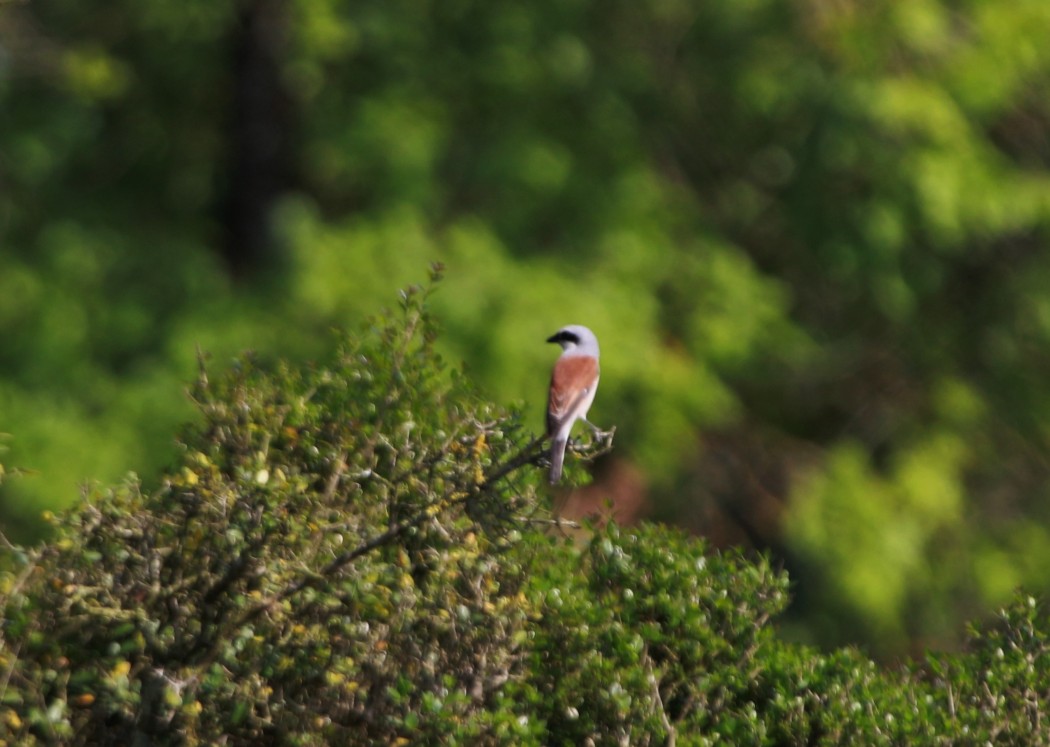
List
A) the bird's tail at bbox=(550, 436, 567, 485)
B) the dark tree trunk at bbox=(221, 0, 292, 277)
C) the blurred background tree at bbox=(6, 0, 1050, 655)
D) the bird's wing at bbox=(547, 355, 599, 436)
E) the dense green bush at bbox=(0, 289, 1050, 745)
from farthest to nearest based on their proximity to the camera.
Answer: the dark tree trunk at bbox=(221, 0, 292, 277), the blurred background tree at bbox=(6, 0, 1050, 655), the bird's wing at bbox=(547, 355, 599, 436), the bird's tail at bbox=(550, 436, 567, 485), the dense green bush at bbox=(0, 289, 1050, 745)

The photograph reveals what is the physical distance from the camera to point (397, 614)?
5164 millimetres

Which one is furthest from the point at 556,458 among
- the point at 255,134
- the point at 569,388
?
the point at 255,134

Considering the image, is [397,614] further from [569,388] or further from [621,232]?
[621,232]

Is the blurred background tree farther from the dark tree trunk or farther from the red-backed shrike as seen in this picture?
the red-backed shrike

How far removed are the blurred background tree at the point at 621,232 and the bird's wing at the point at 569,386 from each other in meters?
4.99

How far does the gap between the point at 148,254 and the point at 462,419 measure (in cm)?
992

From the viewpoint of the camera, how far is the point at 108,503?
17.2 ft

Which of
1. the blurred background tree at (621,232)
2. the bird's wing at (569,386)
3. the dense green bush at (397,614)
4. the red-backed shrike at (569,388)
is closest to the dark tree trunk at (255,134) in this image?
the blurred background tree at (621,232)

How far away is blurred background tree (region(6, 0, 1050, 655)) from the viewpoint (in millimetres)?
13359

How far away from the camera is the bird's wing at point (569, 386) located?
6.49m

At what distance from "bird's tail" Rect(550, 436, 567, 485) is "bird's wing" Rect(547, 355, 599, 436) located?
1.58ft

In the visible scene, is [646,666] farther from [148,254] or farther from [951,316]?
[951,316]

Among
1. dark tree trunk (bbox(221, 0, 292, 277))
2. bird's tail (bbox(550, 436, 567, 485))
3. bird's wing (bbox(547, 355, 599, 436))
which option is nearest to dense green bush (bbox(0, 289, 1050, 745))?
bird's tail (bbox(550, 436, 567, 485))

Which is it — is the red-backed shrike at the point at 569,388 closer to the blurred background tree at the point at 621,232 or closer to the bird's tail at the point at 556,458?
the bird's tail at the point at 556,458
